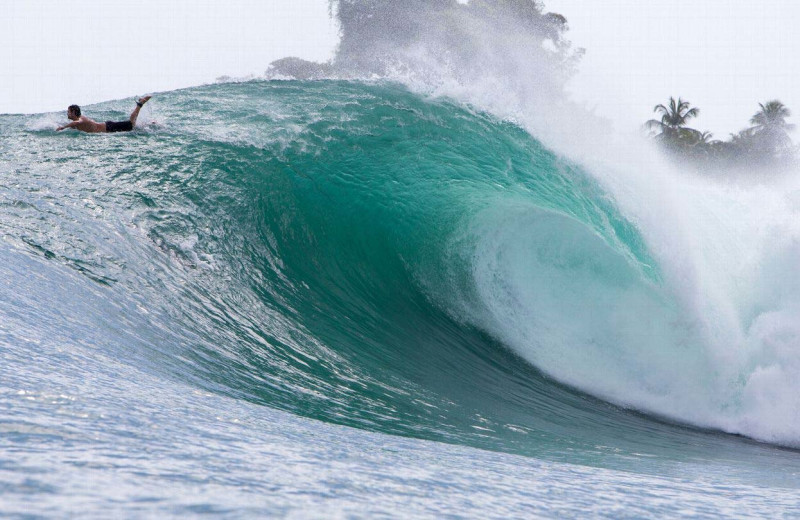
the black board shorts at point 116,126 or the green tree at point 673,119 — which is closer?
the black board shorts at point 116,126

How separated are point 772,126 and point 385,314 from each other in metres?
46.3

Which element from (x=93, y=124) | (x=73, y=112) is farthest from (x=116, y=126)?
(x=73, y=112)

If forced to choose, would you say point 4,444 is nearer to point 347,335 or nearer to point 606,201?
point 347,335

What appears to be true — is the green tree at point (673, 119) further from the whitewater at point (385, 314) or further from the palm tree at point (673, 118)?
the whitewater at point (385, 314)

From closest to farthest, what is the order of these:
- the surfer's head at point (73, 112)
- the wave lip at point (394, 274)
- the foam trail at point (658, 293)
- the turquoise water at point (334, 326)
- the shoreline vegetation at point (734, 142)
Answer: the turquoise water at point (334, 326)
the wave lip at point (394, 274)
the foam trail at point (658, 293)
the surfer's head at point (73, 112)
the shoreline vegetation at point (734, 142)

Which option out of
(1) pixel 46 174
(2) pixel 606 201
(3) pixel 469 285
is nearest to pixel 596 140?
(2) pixel 606 201

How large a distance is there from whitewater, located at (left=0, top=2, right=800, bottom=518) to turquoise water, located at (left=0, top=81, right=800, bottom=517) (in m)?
0.02

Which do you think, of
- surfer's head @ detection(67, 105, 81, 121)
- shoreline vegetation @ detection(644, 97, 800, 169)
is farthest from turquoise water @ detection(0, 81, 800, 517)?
shoreline vegetation @ detection(644, 97, 800, 169)

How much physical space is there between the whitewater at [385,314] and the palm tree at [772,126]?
3774 cm

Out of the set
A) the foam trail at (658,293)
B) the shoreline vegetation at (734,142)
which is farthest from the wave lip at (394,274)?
the shoreline vegetation at (734,142)

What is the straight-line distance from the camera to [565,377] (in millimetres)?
6312

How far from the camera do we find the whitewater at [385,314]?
63.2 inches

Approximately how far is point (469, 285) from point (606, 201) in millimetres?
2602

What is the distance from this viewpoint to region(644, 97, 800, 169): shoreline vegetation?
129 feet
